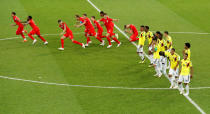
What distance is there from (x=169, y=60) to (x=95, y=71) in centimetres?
382

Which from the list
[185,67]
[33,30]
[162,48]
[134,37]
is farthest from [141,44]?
[33,30]

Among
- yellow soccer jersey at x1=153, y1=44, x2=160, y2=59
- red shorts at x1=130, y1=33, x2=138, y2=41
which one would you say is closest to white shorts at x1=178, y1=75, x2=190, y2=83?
yellow soccer jersey at x1=153, y1=44, x2=160, y2=59

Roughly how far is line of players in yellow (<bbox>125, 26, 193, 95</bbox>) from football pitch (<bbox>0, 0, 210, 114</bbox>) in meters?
0.45

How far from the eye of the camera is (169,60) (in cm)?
1770

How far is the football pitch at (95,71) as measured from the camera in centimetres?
1606

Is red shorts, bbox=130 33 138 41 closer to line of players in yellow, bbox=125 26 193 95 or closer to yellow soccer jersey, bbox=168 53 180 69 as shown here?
line of players in yellow, bbox=125 26 193 95

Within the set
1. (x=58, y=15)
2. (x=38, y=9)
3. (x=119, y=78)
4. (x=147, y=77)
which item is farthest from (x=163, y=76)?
(x=38, y=9)

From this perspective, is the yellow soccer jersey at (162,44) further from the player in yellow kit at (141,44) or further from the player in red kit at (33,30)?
the player in red kit at (33,30)

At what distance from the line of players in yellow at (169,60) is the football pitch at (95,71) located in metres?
0.45

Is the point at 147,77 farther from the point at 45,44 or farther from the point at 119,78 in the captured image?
the point at 45,44

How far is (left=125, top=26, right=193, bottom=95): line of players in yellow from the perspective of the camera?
16.5 metres

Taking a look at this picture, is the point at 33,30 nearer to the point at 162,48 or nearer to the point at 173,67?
the point at 162,48

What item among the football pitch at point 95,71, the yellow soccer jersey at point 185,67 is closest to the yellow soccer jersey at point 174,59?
the yellow soccer jersey at point 185,67

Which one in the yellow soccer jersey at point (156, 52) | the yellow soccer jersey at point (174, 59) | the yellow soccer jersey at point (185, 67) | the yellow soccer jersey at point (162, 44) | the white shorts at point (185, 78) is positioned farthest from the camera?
the yellow soccer jersey at point (156, 52)
